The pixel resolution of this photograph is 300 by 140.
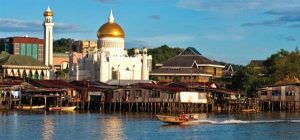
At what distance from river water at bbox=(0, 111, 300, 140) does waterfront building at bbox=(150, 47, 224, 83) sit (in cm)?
6541

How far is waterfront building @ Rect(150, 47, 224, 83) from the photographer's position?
147625 millimetres

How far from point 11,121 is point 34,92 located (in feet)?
102

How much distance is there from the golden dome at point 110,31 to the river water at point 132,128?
51.1 m

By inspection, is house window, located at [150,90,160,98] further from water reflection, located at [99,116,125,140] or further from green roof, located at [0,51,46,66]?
green roof, located at [0,51,46,66]

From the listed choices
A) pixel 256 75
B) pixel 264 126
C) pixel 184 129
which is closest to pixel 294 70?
pixel 256 75

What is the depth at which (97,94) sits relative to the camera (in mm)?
105750

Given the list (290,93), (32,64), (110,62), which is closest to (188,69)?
(110,62)

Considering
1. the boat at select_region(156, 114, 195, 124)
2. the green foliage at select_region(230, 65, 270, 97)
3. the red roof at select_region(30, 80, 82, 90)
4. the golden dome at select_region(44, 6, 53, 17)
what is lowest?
the boat at select_region(156, 114, 195, 124)

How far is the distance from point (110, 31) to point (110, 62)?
577cm

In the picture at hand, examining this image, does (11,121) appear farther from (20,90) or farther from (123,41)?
(123,41)

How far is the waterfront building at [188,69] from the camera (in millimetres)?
147625

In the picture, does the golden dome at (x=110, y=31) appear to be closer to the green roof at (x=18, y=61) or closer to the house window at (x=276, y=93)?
the green roof at (x=18, y=61)

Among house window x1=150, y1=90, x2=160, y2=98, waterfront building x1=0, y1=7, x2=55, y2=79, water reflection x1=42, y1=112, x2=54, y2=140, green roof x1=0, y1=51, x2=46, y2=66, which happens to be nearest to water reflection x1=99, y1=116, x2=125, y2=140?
water reflection x1=42, y1=112, x2=54, y2=140

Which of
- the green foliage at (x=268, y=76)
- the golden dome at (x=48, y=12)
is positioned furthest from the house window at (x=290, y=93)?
the golden dome at (x=48, y=12)
